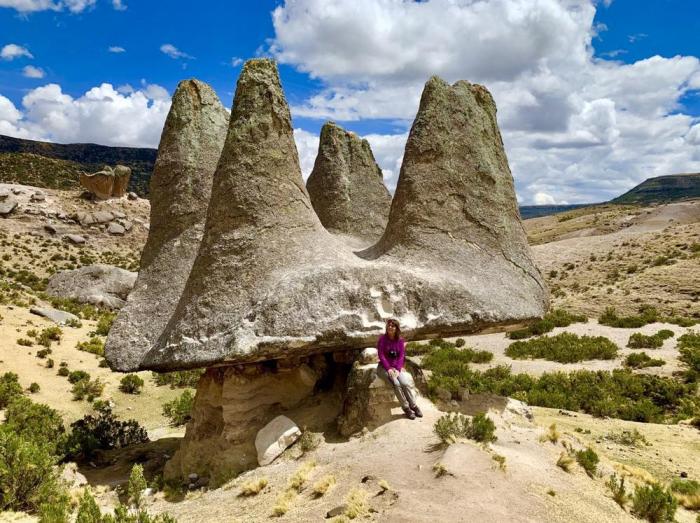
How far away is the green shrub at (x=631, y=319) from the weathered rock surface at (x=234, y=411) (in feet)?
65.0

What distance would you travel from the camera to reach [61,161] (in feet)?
282

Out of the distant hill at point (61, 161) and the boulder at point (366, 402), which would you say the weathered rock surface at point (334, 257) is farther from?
the distant hill at point (61, 161)

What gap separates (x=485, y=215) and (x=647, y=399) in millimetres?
8828

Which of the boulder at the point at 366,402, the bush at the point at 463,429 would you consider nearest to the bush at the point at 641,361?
the bush at the point at 463,429

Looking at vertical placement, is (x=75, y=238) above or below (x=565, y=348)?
above

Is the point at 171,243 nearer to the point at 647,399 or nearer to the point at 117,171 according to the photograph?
the point at 647,399

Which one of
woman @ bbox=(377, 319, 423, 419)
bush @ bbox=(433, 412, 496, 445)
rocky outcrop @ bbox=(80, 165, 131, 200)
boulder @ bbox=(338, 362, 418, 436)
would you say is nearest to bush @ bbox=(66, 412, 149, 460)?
boulder @ bbox=(338, 362, 418, 436)

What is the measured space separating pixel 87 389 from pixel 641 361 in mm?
18637

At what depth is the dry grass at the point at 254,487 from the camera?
7121mm

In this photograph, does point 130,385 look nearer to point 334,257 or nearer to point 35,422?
point 35,422

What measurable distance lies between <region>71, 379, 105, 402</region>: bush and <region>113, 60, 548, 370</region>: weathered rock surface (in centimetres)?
795

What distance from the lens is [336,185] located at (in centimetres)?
1323

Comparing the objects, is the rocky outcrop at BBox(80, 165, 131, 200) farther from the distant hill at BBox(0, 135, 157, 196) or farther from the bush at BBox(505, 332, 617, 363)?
the bush at BBox(505, 332, 617, 363)

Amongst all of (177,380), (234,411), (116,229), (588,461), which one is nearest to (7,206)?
(116,229)
